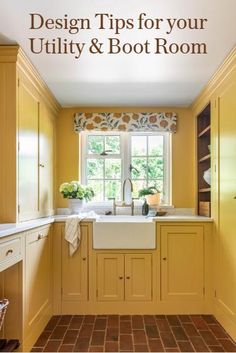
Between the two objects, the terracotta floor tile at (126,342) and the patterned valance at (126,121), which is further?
the patterned valance at (126,121)

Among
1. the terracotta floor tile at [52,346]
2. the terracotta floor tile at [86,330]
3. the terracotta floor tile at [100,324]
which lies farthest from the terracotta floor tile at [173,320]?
the terracotta floor tile at [52,346]

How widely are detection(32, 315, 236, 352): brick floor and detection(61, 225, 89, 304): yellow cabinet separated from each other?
0.62 feet

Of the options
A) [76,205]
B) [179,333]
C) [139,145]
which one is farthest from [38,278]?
[139,145]

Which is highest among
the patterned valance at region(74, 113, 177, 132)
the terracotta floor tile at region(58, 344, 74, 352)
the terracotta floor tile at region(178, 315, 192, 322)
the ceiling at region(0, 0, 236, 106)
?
the ceiling at region(0, 0, 236, 106)

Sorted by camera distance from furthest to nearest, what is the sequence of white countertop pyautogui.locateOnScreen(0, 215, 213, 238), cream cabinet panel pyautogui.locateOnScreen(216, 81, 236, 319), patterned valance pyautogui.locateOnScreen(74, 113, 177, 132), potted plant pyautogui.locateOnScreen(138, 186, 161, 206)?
1. patterned valance pyautogui.locateOnScreen(74, 113, 177, 132)
2. potted plant pyautogui.locateOnScreen(138, 186, 161, 206)
3. cream cabinet panel pyautogui.locateOnScreen(216, 81, 236, 319)
4. white countertop pyautogui.locateOnScreen(0, 215, 213, 238)

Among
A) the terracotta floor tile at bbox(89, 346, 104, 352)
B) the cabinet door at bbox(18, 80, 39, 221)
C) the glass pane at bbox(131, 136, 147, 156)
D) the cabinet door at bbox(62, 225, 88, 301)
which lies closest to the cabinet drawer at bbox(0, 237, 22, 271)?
the cabinet door at bbox(18, 80, 39, 221)

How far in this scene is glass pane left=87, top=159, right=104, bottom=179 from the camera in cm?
395

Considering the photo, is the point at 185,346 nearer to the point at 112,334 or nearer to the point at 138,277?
the point at 112,334

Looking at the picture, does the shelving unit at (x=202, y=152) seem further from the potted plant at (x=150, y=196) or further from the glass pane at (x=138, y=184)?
the glass pane at (x=138, y=184)

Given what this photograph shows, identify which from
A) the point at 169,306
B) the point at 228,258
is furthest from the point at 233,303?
the point at 169,306

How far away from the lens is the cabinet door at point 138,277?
3.14 m

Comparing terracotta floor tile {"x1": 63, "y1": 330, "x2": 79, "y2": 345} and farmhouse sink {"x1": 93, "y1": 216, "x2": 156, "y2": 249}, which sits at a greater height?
farmhouse sink {"x1": 93, "y1": 216, "x2": 156, "y2": 249}

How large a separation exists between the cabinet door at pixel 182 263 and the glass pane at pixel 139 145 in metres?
1.14

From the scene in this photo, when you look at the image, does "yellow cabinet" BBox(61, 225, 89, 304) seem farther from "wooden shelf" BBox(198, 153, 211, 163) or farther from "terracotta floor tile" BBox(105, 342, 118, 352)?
"wooden shelf" BBox(198, 153, 211, 163)
